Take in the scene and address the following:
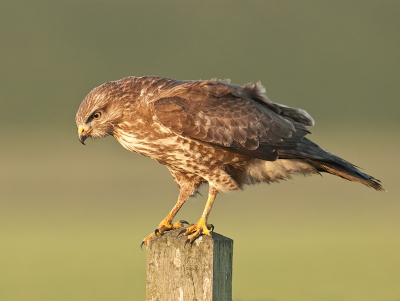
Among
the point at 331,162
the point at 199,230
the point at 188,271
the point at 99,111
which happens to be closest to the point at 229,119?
the point at 331,162

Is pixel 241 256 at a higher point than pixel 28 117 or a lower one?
lower

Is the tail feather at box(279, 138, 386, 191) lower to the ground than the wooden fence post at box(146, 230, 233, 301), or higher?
higher

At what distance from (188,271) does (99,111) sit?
7.87ft

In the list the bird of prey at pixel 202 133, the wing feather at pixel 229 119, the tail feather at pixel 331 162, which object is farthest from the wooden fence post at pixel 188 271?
the tail feather at pixel 331 162

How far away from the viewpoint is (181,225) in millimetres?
7496

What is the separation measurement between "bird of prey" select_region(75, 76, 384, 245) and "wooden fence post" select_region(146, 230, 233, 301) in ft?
5.33

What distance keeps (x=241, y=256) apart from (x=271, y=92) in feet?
103

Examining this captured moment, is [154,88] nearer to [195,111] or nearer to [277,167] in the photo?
[195,111]

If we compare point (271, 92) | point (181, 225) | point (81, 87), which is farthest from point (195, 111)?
point (81, 87)

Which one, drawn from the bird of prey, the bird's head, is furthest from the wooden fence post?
the bird's head

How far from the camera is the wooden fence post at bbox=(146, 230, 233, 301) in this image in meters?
5.47

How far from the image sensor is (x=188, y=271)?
18.1 feet

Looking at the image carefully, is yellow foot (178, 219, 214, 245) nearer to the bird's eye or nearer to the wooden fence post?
the wooden fence post

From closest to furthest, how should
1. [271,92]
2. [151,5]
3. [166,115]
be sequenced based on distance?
[166,115] → [271,92] → [151,5]
